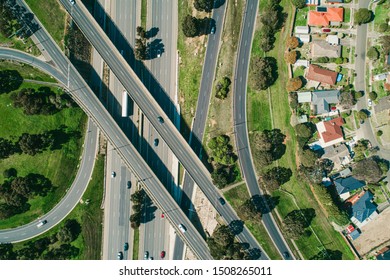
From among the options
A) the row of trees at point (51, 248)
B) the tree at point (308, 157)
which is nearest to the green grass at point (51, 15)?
the row of trees at point (51, 248)

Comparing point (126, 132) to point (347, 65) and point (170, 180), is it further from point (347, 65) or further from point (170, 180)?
point (347, 65)

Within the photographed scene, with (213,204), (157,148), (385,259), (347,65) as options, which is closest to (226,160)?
(213,204)

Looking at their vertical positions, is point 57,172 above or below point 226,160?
below

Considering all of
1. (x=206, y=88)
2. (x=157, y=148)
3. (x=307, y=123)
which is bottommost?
(x=157, y=148)

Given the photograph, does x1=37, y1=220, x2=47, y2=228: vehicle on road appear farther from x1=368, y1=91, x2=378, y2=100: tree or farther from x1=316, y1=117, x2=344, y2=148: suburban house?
x1=368, y1=91, x2=378, y2=100: tree

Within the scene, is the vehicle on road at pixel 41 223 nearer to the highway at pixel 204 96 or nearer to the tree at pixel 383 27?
the highway at pixel 204 96
